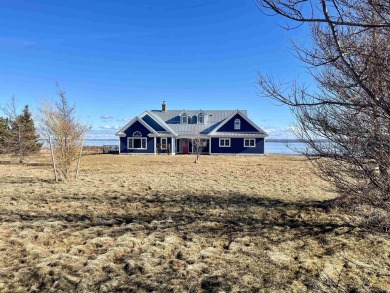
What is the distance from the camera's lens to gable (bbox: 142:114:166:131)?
106 ft

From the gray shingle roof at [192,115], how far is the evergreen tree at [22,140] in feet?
46.1

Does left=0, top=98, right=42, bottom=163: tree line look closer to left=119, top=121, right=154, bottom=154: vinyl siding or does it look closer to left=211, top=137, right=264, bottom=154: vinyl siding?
left=119, top=121, right=154, bottom=154: vinyl siding

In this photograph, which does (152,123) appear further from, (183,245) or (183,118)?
(183,245)

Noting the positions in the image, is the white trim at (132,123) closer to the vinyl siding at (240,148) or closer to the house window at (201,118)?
the house window at (201,118)

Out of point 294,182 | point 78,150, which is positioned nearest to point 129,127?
point 78,150

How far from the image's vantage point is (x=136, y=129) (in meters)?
31.3

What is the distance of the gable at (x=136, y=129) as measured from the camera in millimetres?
31234

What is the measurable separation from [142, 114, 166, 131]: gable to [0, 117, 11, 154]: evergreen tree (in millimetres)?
13423

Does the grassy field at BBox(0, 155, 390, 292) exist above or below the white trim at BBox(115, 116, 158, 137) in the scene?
below

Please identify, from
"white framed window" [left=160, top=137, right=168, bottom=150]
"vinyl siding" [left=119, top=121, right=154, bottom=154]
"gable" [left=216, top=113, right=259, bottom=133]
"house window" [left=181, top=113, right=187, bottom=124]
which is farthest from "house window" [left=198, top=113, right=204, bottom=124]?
"vinyl siding" [left=119, top=121, right=154, bottom=154]

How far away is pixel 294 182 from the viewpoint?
11.7m

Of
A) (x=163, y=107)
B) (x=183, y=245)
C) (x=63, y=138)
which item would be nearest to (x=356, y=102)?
(x=183, y=245)

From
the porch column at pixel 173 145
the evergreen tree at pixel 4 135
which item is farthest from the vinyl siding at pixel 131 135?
the evergreen tree at pixel 4 135

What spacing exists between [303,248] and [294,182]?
24.2 ft
